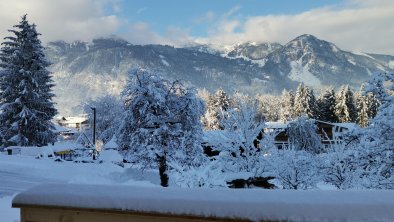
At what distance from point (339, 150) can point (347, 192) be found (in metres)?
11.1

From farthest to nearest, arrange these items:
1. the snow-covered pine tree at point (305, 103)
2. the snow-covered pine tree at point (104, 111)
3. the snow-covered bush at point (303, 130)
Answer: the snow-covered pine tree at point (305, 103), the snow-covered pine tree at point (104, 111), the snow-covered bush at point (303, 130)

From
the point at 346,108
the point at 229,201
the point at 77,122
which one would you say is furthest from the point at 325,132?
the point at 77,122

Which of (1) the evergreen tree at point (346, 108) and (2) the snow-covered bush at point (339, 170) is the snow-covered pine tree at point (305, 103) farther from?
(2) the snow-covered bush at point (339, 170)

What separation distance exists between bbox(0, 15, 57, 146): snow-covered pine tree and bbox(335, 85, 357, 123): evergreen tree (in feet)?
151

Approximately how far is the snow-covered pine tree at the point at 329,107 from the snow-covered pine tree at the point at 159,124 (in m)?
52.0

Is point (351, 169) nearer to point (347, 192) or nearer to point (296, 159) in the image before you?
point (296, 159)

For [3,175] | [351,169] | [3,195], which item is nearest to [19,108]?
[3,175]

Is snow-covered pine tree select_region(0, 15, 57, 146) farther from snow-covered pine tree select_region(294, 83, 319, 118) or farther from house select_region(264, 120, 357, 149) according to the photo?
snow-covered pine tree select_region(294, 83, 319, 118)

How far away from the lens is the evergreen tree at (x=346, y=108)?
6206cm

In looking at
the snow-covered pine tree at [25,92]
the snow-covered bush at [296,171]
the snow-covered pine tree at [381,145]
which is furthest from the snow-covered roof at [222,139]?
the snow-covered pine tree at [25,92]

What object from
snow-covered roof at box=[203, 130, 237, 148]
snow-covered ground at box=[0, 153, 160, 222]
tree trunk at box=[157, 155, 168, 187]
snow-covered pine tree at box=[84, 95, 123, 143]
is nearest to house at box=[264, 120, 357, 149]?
Result: snow-covered roof at box=[203, 130, 237, 148]

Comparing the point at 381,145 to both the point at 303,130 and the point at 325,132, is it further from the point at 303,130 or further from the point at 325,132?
the point at 303,130

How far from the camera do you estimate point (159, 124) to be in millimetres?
17078

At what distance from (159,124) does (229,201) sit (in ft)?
50.4
